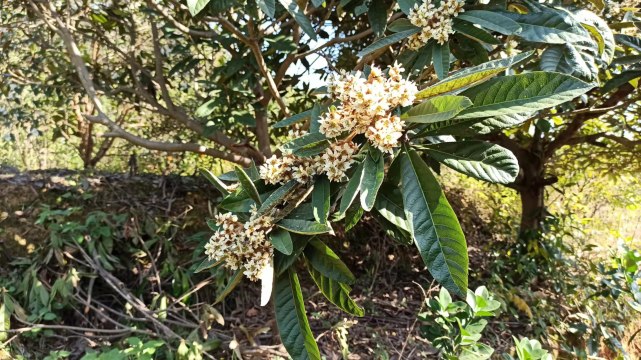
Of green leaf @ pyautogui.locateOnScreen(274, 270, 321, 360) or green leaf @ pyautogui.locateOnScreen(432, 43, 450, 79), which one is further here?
green leaf @ pyautogui.locateOnScreen(432, 43, 450, 79)

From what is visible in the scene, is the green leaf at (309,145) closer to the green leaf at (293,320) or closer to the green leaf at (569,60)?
the green leaf at (293,320)

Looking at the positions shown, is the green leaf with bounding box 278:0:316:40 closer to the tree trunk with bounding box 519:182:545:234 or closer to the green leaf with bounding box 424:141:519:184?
the green leaf with bounding box 424:141:519:184

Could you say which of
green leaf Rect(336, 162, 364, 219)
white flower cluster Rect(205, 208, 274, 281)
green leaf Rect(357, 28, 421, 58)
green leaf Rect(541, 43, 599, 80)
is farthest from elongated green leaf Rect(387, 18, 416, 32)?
white flower cluster Rect(205, 208, 274, 281)

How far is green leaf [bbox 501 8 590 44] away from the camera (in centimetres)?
103

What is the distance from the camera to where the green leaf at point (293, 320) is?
3.04 ft

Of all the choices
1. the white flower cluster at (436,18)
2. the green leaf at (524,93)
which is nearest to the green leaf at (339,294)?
the green leaf at (524,93)

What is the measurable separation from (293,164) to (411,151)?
25 cm

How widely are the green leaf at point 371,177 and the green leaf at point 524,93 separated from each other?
161 millimetres

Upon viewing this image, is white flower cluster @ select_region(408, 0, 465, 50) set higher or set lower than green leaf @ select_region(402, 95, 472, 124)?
higher

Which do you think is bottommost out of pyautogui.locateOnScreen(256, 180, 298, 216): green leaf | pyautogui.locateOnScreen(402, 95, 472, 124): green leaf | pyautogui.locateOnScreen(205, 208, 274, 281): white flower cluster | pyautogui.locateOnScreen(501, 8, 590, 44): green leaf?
pyautogui.locateOnScreen(205, 208, 274, 281): white flower cluster

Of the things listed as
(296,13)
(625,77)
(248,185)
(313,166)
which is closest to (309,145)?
(313,166)

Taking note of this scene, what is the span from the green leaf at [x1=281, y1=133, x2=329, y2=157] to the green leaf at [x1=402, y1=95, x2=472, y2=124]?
165mm

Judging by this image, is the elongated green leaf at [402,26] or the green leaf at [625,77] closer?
the elongated green leaf at [402,26]

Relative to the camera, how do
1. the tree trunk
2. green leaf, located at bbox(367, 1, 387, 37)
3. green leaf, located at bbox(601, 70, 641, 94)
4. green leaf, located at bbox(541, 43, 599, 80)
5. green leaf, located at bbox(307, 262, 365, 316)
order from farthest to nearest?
the tree trunk < green leaf, located at bbox(601, 70, 641, 94) < green leaf, located at bbox(367, 1, 387, 37) < green leaf, located at bbox(541, 43, 599, 80) < green leaf, located at bbox(307, 262, 365, 316)
